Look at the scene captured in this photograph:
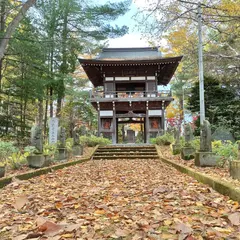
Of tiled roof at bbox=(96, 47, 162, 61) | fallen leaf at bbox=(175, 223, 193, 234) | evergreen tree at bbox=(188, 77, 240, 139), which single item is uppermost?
tiled roof at bbox=(96, 47, 162, 61)

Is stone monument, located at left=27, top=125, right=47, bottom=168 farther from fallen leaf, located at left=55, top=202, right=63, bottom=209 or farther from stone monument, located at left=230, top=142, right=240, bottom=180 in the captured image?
stone monument, located at left=230, top=142, right=240, bottom=180

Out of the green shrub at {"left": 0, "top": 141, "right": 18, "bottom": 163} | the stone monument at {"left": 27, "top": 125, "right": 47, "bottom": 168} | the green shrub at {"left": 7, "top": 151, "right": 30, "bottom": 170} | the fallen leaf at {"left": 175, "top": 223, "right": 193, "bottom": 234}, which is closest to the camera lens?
the fallen leaf at {"left": 175, "top": 223, "right": 193, "bottom": 234}

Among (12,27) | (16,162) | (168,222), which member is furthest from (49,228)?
(12,27)

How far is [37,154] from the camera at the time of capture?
7160 millimetres

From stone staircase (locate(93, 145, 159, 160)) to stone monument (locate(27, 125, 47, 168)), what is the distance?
477cm

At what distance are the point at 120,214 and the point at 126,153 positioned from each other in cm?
998

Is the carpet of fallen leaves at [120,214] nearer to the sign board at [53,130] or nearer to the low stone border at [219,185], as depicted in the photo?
the low stone border at [219,185]

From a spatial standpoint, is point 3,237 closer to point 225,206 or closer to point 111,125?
point 225,206

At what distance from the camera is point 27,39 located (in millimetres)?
11531

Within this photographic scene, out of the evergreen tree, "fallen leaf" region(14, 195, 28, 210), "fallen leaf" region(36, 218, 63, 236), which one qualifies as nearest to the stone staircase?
the evergreen tree

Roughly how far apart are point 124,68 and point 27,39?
373 inches

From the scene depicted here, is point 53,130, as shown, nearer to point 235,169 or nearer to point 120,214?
point 235,169

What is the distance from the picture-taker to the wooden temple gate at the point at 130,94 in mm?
18547

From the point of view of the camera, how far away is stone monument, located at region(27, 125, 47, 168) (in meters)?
7.01
